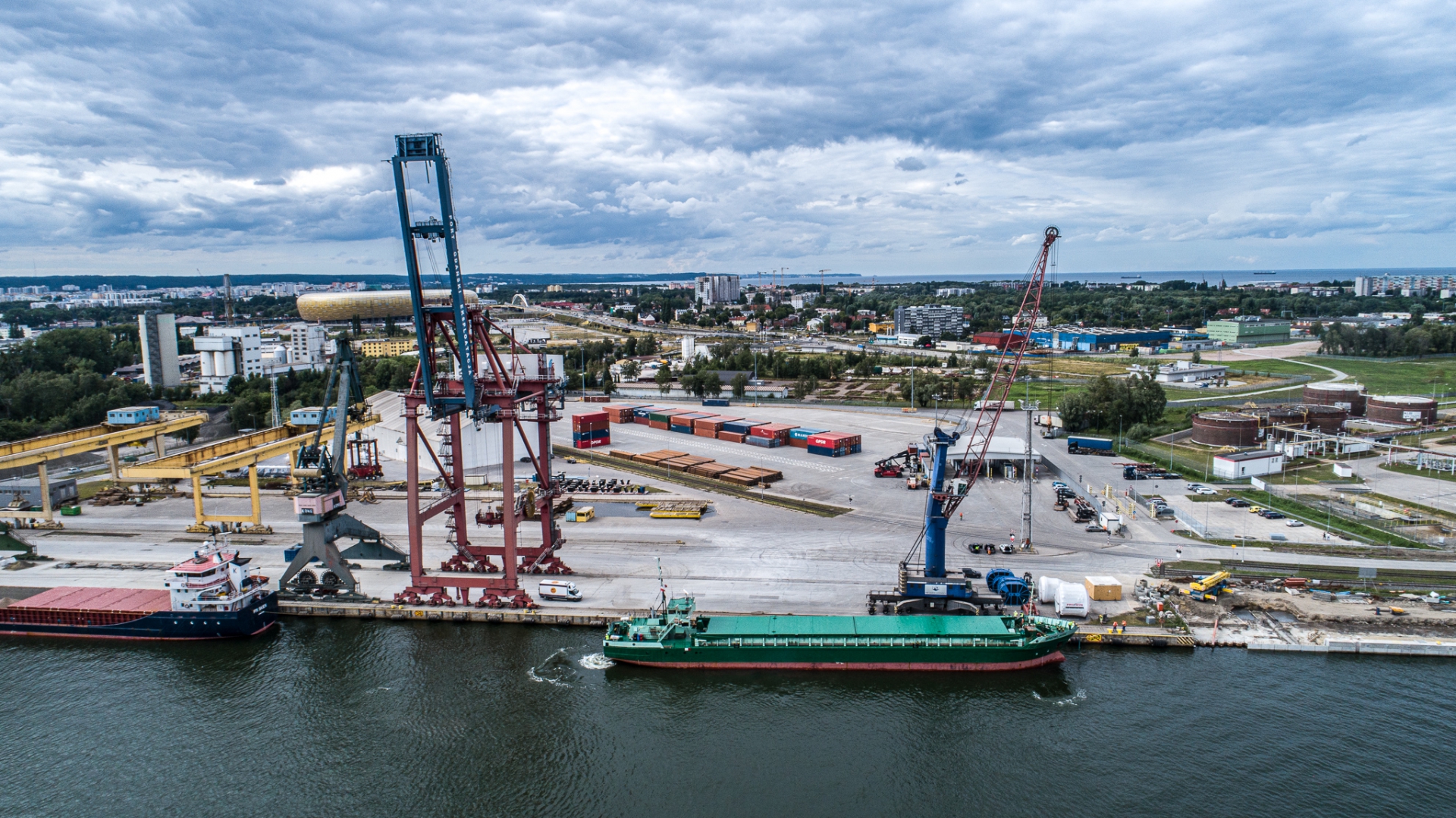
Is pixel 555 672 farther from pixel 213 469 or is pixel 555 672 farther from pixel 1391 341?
pixel 1391 341

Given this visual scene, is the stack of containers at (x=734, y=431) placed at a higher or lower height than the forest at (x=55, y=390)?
lower

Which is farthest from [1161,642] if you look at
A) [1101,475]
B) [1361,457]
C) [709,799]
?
[1361,457]

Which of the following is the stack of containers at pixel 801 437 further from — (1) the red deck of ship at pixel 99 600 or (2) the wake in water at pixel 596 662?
(1) the red deck of ship at pixel 99 600

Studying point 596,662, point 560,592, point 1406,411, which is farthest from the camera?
point 1406,411

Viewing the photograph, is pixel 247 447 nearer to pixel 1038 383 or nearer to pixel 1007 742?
pixel 1007 742

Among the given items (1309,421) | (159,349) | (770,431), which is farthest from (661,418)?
(159,349)

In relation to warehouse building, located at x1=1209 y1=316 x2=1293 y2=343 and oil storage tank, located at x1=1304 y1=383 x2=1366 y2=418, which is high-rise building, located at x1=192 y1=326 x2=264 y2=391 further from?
warehouse building, located at x1=1209 y1=316 x2=1293 y2=343

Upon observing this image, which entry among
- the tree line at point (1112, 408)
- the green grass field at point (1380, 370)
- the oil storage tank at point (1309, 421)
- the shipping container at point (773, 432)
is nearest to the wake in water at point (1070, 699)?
the shipping container at point (773, 432)

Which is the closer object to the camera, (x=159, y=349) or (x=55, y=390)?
(x=55, y=390)
